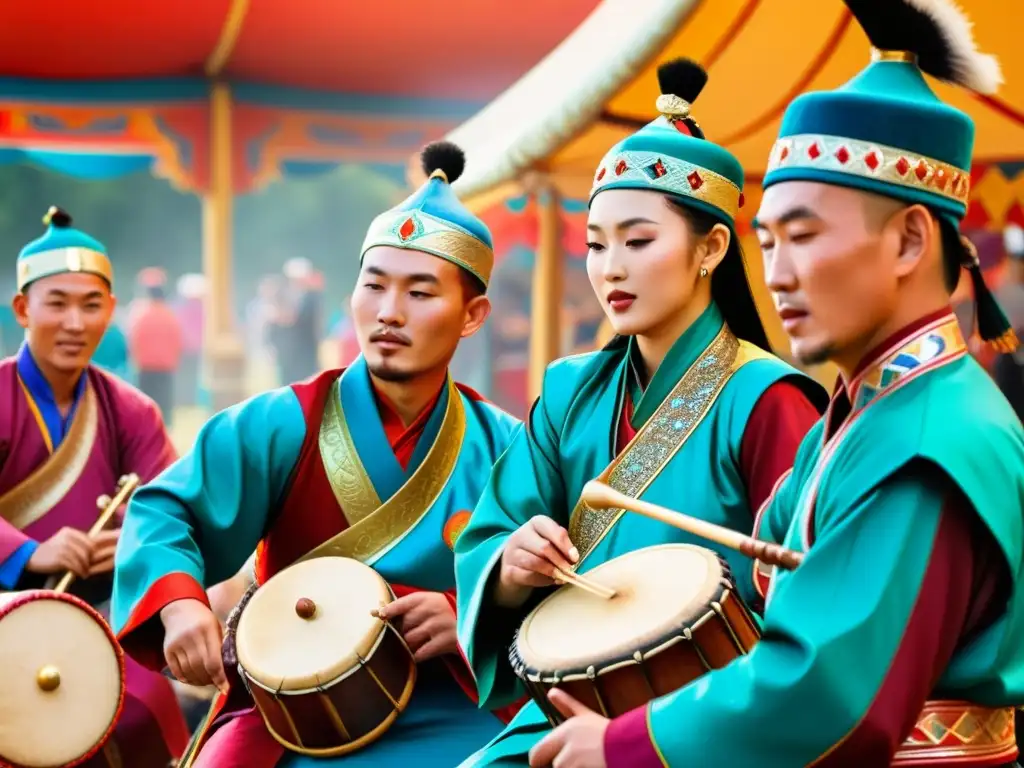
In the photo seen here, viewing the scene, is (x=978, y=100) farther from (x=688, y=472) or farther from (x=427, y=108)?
(x=427, y=108)

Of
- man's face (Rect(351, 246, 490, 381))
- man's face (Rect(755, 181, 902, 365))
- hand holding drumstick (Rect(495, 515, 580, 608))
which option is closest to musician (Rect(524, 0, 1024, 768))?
man's face (Rect(755, 181, 902, 365))

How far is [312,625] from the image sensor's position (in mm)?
2619

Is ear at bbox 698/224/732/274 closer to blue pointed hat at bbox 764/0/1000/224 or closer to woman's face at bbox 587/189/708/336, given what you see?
woman's face at bbox 587/189/708/336

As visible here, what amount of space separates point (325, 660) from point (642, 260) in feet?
3.16

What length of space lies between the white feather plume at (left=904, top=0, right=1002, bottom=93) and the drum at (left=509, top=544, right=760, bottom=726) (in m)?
0.72

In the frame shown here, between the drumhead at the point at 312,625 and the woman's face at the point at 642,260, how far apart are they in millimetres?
780

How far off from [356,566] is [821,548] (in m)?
1.33

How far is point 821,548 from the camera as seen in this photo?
1592 mm

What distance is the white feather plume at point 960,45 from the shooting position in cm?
171

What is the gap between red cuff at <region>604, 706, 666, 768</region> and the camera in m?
1.63

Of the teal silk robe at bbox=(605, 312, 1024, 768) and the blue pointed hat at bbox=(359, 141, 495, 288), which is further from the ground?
the blue pointed hat at bbox=(359, 141, 495, 288)

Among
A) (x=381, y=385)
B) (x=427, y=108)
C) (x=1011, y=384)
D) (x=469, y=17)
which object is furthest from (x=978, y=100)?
(x=427, y=108)

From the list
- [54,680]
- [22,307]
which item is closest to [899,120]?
[54,680]

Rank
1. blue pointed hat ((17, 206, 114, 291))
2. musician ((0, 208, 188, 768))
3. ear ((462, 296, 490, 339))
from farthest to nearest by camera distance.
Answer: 1. blue pointed hat ((17, 206, 114, 291))
2. musician ((0, 208, 188, 768))
3. ear ((462, 296, 490, 339))
